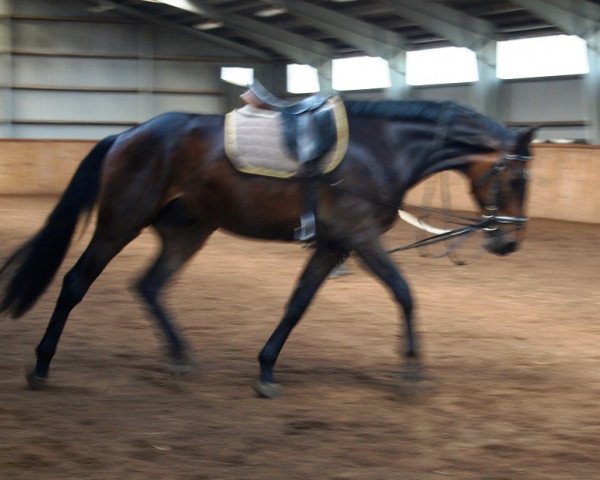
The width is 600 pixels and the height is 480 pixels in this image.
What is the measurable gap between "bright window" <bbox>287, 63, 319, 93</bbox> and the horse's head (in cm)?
1958

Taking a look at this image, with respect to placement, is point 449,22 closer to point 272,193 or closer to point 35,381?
point 272,193

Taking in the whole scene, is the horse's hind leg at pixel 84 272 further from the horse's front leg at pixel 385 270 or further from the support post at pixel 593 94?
the support post at pixel 593 94

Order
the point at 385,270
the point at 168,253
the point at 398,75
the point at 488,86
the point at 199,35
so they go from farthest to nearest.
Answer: the point at 199,35, the point at 398,75, the point at 488,86, the point at 168,253, the point at 385,270

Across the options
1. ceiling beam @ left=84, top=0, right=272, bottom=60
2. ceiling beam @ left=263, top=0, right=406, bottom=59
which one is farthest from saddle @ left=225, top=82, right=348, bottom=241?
ceiling beam @ left=84, top=0, right=272, bottom=60

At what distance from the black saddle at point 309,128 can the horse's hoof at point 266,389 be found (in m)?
1.21

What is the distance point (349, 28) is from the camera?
70.5 ft

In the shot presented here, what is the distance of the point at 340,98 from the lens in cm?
570

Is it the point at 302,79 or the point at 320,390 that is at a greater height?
the point at 302,79

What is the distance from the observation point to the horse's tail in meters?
5.92

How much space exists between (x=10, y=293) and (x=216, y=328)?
5.95 ft

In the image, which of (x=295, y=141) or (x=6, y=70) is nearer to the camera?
(x=295, y=141)

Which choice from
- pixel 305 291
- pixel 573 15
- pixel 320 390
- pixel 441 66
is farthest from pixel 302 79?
pixel 320 390

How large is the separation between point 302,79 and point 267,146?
67.0 feet

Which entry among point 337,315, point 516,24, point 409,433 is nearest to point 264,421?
point 409,433
